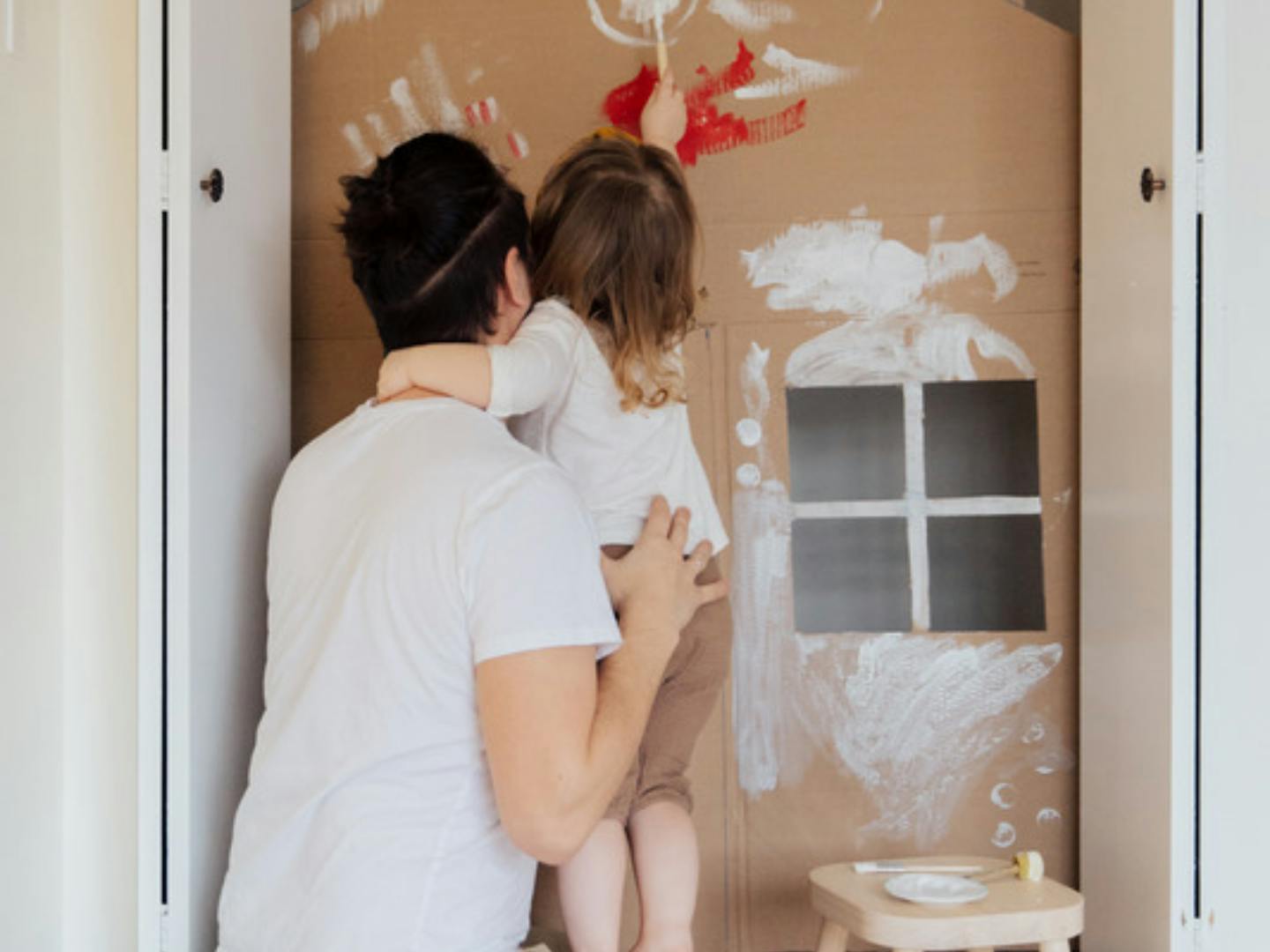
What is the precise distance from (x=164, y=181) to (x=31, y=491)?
399 millimetres

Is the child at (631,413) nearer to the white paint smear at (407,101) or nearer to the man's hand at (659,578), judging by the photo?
the man's hand at (659,578)

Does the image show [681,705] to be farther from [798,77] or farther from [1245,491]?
[798,77]

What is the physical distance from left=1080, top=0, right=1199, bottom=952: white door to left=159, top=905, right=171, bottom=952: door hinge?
45.7 inches

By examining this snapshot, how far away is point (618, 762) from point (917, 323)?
1103mm

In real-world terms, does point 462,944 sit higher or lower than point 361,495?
lower

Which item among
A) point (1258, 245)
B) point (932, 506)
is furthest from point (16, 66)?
point (1258, 245)

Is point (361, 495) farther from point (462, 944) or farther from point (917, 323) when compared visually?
point (917, 323)

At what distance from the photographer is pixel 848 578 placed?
2277 millimetres

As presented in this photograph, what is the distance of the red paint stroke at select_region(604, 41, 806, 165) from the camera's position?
2.26 metres

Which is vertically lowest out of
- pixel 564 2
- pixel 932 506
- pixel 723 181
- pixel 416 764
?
pixel 416 764

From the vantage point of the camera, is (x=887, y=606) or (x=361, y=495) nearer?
(x=361, y=495)

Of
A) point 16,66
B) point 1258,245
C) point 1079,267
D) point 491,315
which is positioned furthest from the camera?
point 1079,267

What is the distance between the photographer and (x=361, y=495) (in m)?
1.43

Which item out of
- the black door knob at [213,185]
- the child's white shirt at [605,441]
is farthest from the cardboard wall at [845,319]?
the black door knob at [213,185]
